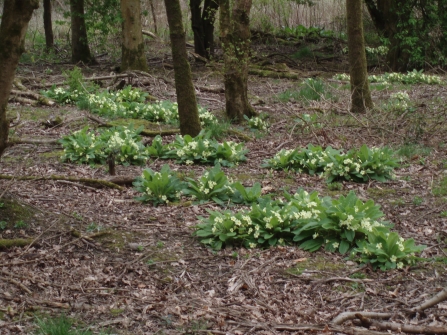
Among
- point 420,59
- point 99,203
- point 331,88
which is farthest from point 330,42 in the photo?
point 99,203

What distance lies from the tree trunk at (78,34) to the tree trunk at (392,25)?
944 centimetres

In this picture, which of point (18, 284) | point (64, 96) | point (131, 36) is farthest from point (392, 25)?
point (18, 284)

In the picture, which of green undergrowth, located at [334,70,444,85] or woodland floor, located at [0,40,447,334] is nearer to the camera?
woodland floor, located at [0,40,447,334]

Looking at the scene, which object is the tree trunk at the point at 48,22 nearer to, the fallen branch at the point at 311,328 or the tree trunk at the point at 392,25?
the tree trunk at the point at 392,25

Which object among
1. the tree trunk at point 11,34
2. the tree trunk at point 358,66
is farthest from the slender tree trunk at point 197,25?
the tree trunk at point 11,34

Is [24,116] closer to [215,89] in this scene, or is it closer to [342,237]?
[215,89]

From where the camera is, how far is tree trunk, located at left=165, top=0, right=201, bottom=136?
28.1 feet

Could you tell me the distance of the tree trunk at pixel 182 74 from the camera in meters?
8.56

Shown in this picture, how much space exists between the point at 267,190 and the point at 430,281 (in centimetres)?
275

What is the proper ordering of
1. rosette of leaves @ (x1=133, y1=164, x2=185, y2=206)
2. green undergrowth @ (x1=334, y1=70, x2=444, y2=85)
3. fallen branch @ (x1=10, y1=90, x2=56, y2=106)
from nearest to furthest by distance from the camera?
rosette of leaves @ (x1=133, y1=164, x2=185, y2=206), fallen branch @ (x1=10, y1=90, x2=56, y2=106), green undergrowth @ (x1=334, y1=70, x2=444, y2=85)

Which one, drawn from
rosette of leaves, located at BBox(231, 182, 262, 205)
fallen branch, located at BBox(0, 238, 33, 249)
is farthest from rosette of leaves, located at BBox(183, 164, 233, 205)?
fallen branch, located at BBox(0, 238, 33, 249)

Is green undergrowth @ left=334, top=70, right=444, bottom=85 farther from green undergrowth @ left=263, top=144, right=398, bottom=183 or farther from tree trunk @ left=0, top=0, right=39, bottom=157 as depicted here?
tree trunk @ left=0, top=0, right=39, bottom=157

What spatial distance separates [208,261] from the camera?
5.45 meters

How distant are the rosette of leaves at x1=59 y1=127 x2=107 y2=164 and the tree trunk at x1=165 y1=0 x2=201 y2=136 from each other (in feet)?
4.50
